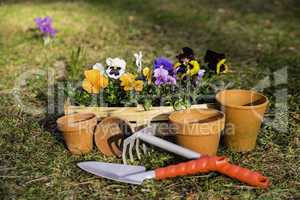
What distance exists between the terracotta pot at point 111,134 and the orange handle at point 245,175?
2.07 feet

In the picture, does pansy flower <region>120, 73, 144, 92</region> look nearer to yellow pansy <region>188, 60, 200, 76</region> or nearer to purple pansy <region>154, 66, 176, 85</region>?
purple pansy <region>154, 66, 176, 85</region>

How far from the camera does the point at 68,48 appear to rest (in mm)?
4922

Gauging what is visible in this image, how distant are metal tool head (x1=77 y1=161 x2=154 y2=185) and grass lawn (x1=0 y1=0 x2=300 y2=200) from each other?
0.04 m

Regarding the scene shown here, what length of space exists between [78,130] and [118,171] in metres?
0.38

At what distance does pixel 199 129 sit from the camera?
2.57m

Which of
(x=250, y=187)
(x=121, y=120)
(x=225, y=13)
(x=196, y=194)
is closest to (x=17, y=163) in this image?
(x=121, y=120)

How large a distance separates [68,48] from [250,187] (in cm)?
295

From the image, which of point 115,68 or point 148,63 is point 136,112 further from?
point 148,63

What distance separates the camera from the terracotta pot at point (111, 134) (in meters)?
2.81

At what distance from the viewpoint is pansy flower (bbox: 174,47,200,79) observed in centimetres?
303

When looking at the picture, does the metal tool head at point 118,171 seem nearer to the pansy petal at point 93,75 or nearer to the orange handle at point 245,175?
the orange handle at point 245,175

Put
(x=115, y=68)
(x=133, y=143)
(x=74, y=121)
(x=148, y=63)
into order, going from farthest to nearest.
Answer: (x=148, y=63), (x=115, y=68), (x=74, y=121), (x=133, y=143)

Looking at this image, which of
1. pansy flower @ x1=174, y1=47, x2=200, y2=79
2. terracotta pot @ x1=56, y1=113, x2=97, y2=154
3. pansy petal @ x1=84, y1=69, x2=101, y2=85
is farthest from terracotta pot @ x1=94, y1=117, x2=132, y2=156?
pansy flower @ x1=174, y1=47, x2=200, y2=79

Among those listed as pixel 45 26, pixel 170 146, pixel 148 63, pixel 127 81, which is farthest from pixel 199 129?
pixel 45 26
